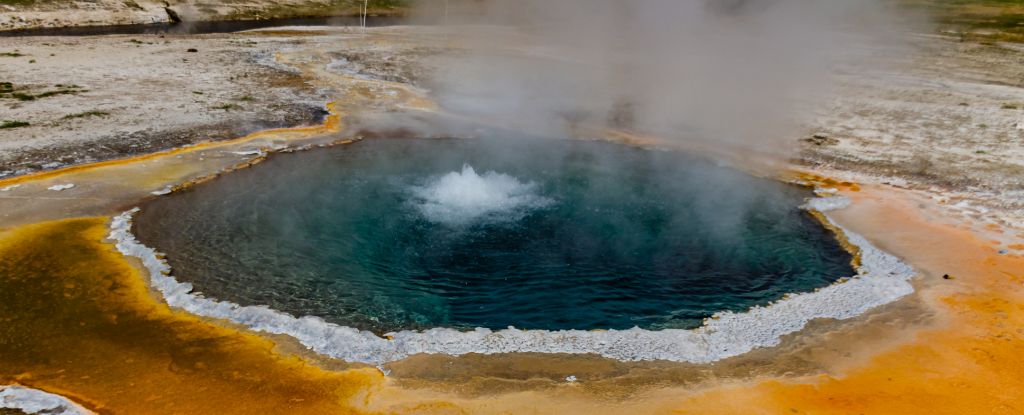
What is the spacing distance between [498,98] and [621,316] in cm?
841

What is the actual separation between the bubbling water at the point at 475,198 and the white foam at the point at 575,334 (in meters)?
2.41

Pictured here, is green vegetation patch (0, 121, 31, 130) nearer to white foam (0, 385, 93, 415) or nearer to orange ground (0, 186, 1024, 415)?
orange ground (0, 186, 1024, 415)

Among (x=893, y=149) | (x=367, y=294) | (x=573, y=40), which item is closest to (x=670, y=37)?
(x=573, y=40)

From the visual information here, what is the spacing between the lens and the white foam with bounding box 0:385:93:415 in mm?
3928

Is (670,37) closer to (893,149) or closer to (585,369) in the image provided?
(893,149)

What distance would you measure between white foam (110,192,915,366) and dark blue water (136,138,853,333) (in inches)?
7.9

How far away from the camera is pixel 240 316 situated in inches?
199

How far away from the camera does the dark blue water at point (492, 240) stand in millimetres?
5531

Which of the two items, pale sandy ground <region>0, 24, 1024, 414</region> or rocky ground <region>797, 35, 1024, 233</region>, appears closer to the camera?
pale sandy ground <region>0, 24, 1024, 414</region>

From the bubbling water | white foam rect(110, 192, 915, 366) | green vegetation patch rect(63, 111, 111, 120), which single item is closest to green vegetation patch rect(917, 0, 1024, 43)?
the bubbling water

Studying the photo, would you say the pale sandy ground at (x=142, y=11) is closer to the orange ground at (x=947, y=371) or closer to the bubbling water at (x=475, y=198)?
the bubbling water at (x=475, y=198)

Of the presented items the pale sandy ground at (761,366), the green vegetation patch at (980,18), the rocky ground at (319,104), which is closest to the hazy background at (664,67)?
the rocky ground at (319,104)

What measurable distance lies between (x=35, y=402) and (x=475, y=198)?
15.2ft

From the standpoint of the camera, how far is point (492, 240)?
6750 millimetres
